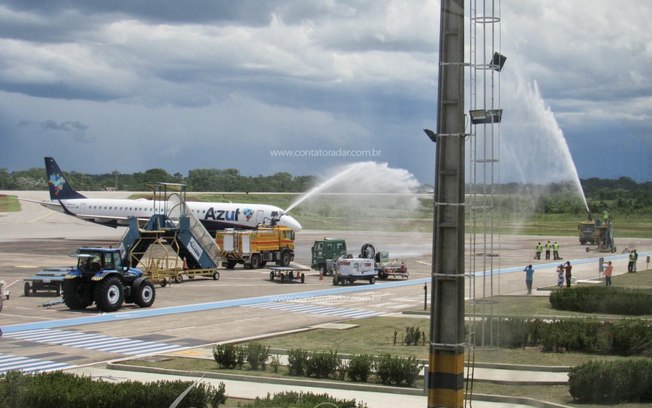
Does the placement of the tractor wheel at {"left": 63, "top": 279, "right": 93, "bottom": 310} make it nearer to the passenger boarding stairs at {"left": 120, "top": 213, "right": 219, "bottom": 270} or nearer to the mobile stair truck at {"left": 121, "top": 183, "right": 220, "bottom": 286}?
the mobile stair truck at {"left": 121, "top": 183, "right": 220, "bottom": 286}

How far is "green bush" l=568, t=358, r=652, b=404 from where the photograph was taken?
53.1 feet

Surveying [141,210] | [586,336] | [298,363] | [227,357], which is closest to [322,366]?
[298,363]

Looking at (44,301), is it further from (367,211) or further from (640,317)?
(367,211)

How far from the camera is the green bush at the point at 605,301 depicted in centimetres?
2527

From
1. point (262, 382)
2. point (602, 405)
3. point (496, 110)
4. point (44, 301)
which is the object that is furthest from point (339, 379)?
point (44, 301)

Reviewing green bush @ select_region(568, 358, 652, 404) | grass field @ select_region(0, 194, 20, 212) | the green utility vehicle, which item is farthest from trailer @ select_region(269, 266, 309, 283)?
grass field @ select_region(0, 194, 20, 212)

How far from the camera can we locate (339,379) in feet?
68.3

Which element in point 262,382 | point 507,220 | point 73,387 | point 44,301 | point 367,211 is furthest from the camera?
point 367,211

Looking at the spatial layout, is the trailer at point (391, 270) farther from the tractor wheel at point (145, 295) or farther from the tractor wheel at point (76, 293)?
the tractor wheel at point (76, 293)

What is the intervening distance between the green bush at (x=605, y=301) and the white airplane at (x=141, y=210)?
36085 mm

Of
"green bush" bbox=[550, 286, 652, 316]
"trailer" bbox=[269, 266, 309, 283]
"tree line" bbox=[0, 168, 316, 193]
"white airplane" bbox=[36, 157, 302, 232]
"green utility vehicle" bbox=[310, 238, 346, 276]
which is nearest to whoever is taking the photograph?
"green bush" bbox=[550, 286, 652, 316]

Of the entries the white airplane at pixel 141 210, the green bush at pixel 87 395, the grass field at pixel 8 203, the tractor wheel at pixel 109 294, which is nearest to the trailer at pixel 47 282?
the tractor wheel at pixel 109 294

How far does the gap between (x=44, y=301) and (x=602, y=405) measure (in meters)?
27.6

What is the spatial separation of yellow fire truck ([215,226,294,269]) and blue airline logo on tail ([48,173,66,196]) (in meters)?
37.3
